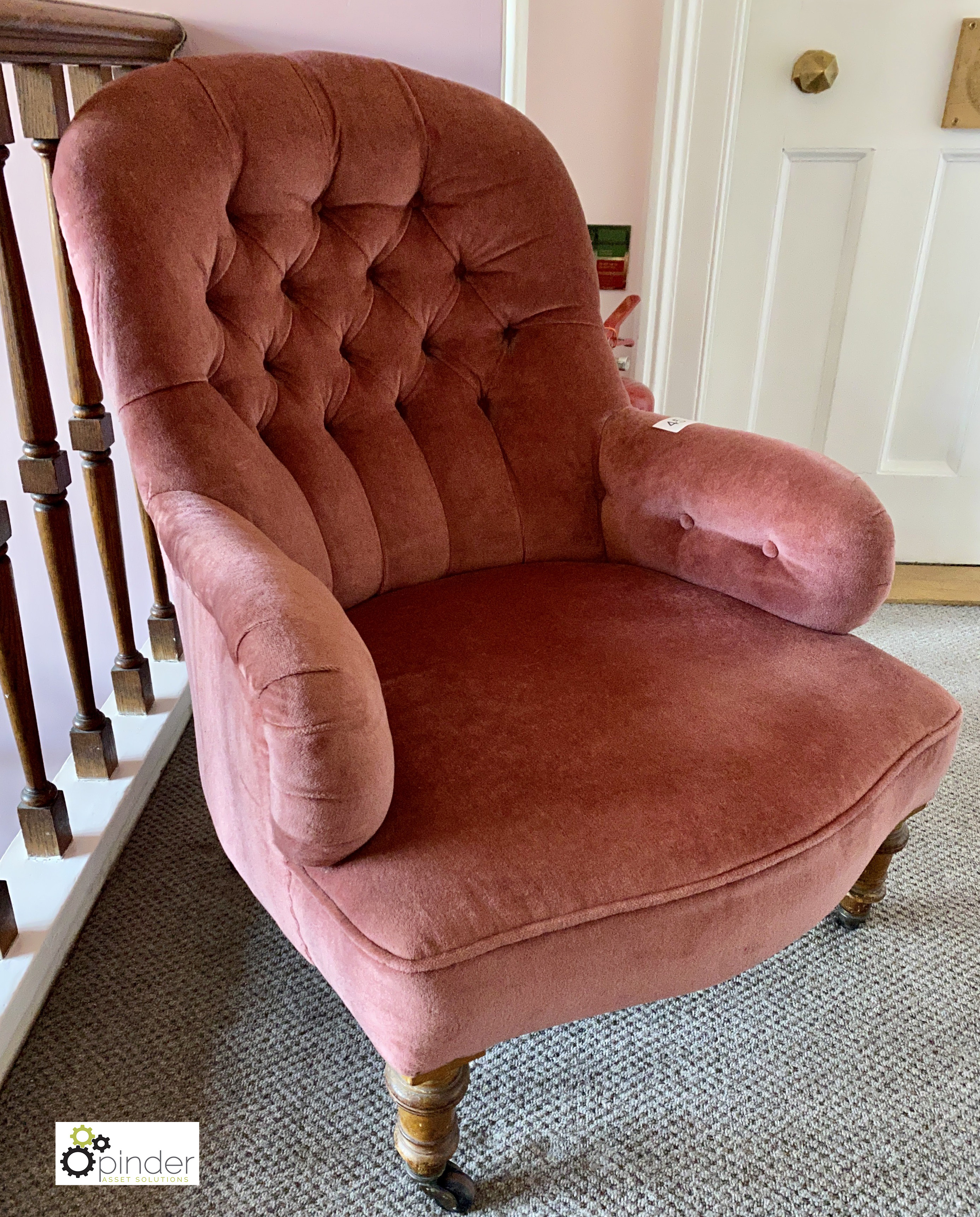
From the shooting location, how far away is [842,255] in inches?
75.4

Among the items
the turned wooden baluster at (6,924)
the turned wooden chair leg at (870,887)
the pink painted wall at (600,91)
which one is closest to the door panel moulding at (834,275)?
the pink painted wall at (600,91)

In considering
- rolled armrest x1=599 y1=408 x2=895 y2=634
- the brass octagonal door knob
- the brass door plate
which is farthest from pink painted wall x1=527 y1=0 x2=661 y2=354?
rolled armrest x1=599 y1=408 x2=895 y2=634

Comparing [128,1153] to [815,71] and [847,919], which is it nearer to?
[847,919]

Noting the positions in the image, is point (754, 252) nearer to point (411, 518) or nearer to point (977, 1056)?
point (411, 518)

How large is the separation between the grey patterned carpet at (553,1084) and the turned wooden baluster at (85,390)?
→ 1.18 feet

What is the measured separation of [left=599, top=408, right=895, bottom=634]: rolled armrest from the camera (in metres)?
1.00

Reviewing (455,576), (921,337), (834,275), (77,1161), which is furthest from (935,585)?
(77,1161)

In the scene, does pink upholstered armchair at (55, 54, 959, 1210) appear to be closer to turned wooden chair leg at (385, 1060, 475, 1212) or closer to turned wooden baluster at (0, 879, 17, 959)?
turned wooden chair leg at (385, 1060, 475, 1212)

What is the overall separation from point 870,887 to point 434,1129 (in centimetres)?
63

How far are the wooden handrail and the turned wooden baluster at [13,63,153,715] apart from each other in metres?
0.04

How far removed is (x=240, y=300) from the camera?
3.42 feet

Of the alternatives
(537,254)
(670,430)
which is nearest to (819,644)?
(670,430)

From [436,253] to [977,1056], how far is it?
114 centimetres

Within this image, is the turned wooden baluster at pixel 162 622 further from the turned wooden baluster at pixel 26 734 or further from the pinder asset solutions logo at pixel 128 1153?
the pinder asset solutions logo at pixel 128 1153
